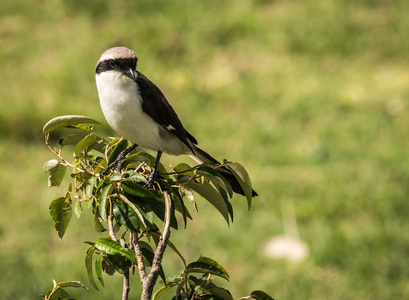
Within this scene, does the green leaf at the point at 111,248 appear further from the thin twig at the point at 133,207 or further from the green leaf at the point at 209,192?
the green leaf at the point at 209,192

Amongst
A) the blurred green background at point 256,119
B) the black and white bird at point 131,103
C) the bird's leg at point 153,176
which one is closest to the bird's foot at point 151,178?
the bird's leg at point 153,176

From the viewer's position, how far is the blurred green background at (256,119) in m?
5.14

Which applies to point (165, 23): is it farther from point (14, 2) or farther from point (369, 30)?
point (369, 30)

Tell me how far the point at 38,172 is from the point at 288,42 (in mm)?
3825

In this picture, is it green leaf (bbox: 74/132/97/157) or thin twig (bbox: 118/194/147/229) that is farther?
green leaf (bbox: 74/132/97/157)

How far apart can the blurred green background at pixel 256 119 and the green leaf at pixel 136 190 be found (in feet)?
10.7

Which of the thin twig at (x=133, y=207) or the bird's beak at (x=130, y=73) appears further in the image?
the bird's beak at (x=130, y=73)

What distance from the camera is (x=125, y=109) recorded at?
2410mm

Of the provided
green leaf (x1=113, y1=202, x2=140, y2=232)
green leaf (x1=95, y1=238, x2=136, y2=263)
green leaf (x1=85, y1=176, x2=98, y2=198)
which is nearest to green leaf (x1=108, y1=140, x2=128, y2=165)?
green leaf (x1=85, y1=176, x2=98, y2=198)

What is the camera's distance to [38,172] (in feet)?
20.3

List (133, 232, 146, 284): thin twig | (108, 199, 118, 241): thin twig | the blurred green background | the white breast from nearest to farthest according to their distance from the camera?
(133, 232, 146, 284): thin twig, (108, 199, 118, 241): thin twig, the white breast, the blurred green background

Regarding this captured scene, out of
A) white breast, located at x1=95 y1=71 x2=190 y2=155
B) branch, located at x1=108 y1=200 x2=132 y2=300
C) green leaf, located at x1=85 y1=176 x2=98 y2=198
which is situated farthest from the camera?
white breast, located at x1=95 y1=71 x2=190 y2=155

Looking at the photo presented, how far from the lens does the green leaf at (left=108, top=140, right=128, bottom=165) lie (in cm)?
203

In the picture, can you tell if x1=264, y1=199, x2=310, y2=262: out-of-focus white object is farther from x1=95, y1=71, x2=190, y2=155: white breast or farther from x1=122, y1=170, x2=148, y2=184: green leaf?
x1=122, y1=170, x2=148, y2=184: green leaf
